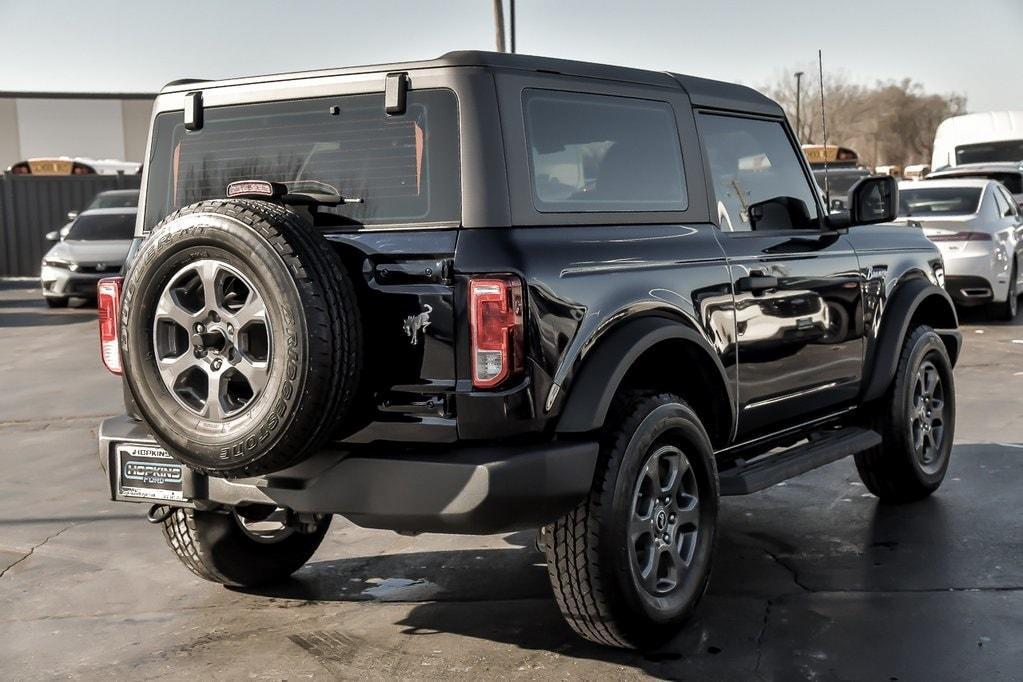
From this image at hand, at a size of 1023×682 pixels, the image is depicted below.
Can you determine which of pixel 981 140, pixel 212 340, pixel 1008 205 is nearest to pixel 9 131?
pixel 981 140

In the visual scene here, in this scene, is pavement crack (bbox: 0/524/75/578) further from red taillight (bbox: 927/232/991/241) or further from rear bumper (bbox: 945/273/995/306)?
red taillight (bbox: 927/232/991/241)

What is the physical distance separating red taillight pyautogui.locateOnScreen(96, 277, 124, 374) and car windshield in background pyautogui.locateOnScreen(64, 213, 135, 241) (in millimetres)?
15527

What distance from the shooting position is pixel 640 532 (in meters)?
4.38

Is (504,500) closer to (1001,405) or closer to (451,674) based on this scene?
(451,674)

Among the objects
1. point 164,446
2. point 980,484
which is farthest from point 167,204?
point 980,484

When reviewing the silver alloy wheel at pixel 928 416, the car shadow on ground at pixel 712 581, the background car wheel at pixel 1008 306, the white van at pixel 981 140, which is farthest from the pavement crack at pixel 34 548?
the white van at pixel 981 140

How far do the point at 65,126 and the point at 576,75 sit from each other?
158 ft

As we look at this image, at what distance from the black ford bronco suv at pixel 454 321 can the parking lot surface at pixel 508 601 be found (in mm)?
279

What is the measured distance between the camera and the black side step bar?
4867mm

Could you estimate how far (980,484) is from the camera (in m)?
6.78

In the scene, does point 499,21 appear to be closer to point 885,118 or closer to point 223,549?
point 223,549

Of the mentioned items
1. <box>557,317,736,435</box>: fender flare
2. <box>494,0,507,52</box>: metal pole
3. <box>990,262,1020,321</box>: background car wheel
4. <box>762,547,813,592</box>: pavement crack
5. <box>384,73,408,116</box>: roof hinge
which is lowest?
<box>762,547,813,592</box>: pavement crack

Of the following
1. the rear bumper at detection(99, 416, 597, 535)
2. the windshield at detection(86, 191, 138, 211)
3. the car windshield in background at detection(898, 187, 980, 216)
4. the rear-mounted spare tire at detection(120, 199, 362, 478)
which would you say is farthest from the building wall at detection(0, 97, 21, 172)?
the rear bumper at detection(99, 416, 597, 535)

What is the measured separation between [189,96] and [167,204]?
15.9 inches
